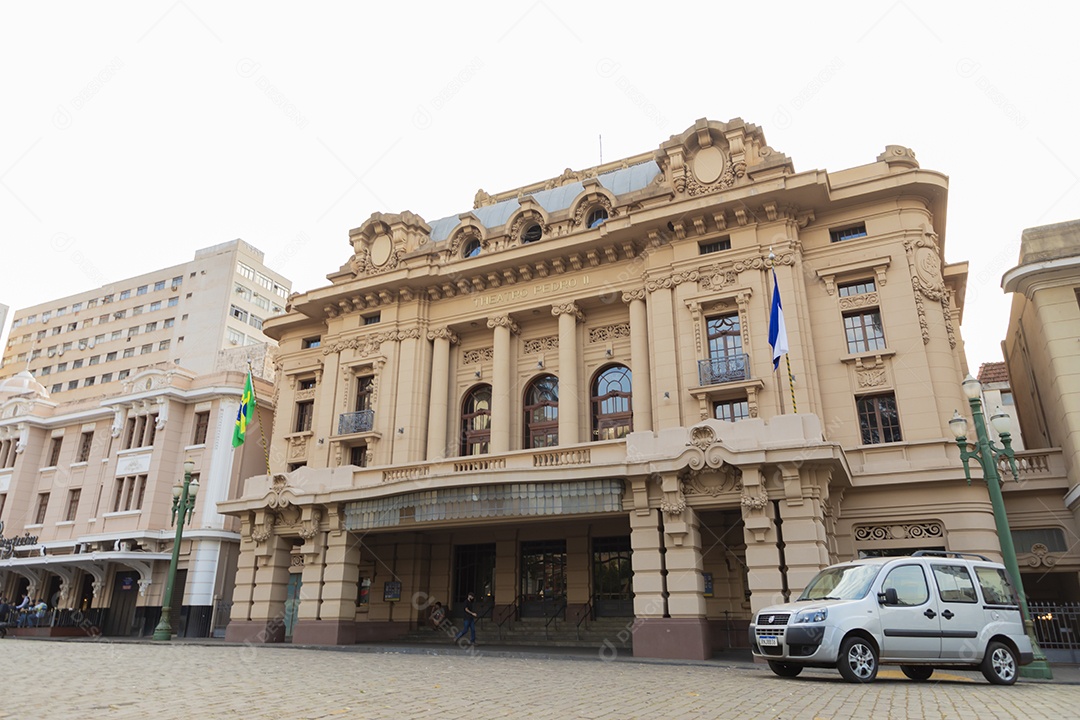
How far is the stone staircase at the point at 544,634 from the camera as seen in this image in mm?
22438

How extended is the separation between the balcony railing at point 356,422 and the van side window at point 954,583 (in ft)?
69.9

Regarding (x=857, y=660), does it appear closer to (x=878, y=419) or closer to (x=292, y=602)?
(x=878, y=419)

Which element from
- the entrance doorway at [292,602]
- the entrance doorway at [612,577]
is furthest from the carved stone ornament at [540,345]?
the entrance doorway at [292,602]

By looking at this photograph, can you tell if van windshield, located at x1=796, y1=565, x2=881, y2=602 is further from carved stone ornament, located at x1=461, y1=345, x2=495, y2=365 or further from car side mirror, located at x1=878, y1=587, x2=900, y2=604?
carved stone ornament, located at x1=461, y1=345, x2=495, y2=365

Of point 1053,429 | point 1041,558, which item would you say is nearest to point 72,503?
point 1041,558

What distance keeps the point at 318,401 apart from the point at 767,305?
19168 mm

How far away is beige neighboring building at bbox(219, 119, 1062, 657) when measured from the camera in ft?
63.5

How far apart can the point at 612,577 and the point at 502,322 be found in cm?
1062

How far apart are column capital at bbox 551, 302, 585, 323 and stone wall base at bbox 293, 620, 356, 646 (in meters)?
13.2

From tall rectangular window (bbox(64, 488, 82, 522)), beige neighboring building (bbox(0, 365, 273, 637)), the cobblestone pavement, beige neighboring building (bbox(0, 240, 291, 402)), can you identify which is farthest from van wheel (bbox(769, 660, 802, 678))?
beige neighboring building (bbox(0, 240, 291, 402))

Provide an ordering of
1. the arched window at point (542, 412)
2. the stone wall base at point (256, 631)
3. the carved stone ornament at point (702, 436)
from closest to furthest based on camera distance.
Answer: the carved stone ornament at point (702, 436)
the stone wall base at point (256, 631)
the arched window at point (542, 412)

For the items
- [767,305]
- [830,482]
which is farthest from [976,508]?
[767,305]

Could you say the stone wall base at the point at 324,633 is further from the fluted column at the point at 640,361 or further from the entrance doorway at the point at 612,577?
the fluted column at the point at 640,361

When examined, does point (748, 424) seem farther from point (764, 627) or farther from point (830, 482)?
point (764, 627)
